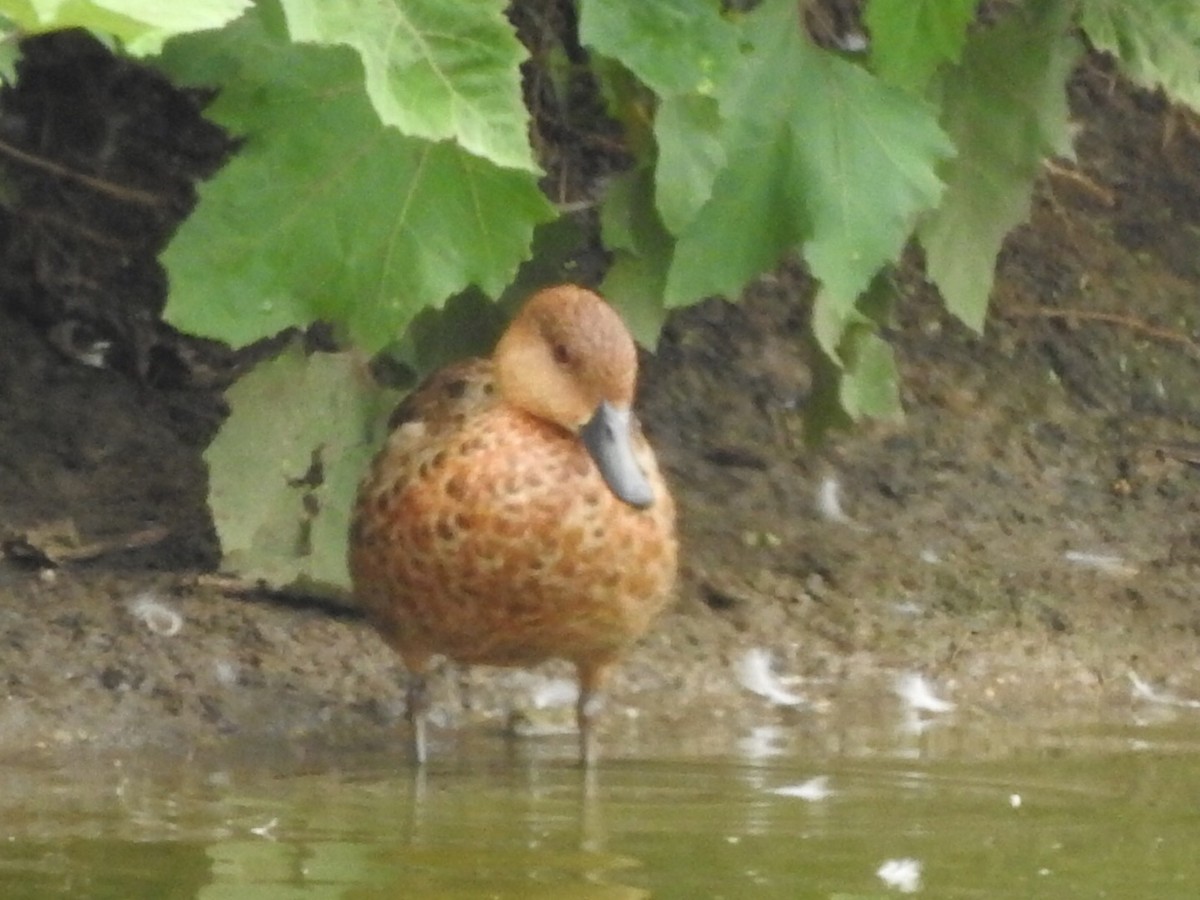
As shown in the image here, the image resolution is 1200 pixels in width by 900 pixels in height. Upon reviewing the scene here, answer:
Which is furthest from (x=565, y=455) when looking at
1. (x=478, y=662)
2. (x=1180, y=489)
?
(x=1180, y=489)

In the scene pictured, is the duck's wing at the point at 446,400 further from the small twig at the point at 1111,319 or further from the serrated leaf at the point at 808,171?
the small twig at the point at 1111,319

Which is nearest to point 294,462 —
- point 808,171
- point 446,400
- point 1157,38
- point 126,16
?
point 446,400

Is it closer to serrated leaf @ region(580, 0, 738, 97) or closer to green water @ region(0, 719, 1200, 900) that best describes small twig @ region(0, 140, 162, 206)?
green water @ region(0, 719, 1200, 900)

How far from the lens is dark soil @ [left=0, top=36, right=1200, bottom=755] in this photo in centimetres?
495

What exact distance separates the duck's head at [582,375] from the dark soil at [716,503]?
0.57 metres

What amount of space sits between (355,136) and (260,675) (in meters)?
1.24

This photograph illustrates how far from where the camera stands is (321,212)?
422 cm

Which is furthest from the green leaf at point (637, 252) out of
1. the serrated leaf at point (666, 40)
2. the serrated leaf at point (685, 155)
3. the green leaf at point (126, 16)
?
the green leaf at point (126, 16)

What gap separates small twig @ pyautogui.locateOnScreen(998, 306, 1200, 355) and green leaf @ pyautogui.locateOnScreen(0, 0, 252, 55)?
5.17m

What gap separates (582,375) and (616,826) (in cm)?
103

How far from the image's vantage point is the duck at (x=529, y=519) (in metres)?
4.48

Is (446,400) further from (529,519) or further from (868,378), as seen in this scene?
(868,378)

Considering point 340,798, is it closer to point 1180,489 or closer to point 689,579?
point 689,579

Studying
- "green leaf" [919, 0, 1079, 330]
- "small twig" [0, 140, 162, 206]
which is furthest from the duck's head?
"small twig" [0, 140, 162, 206]
